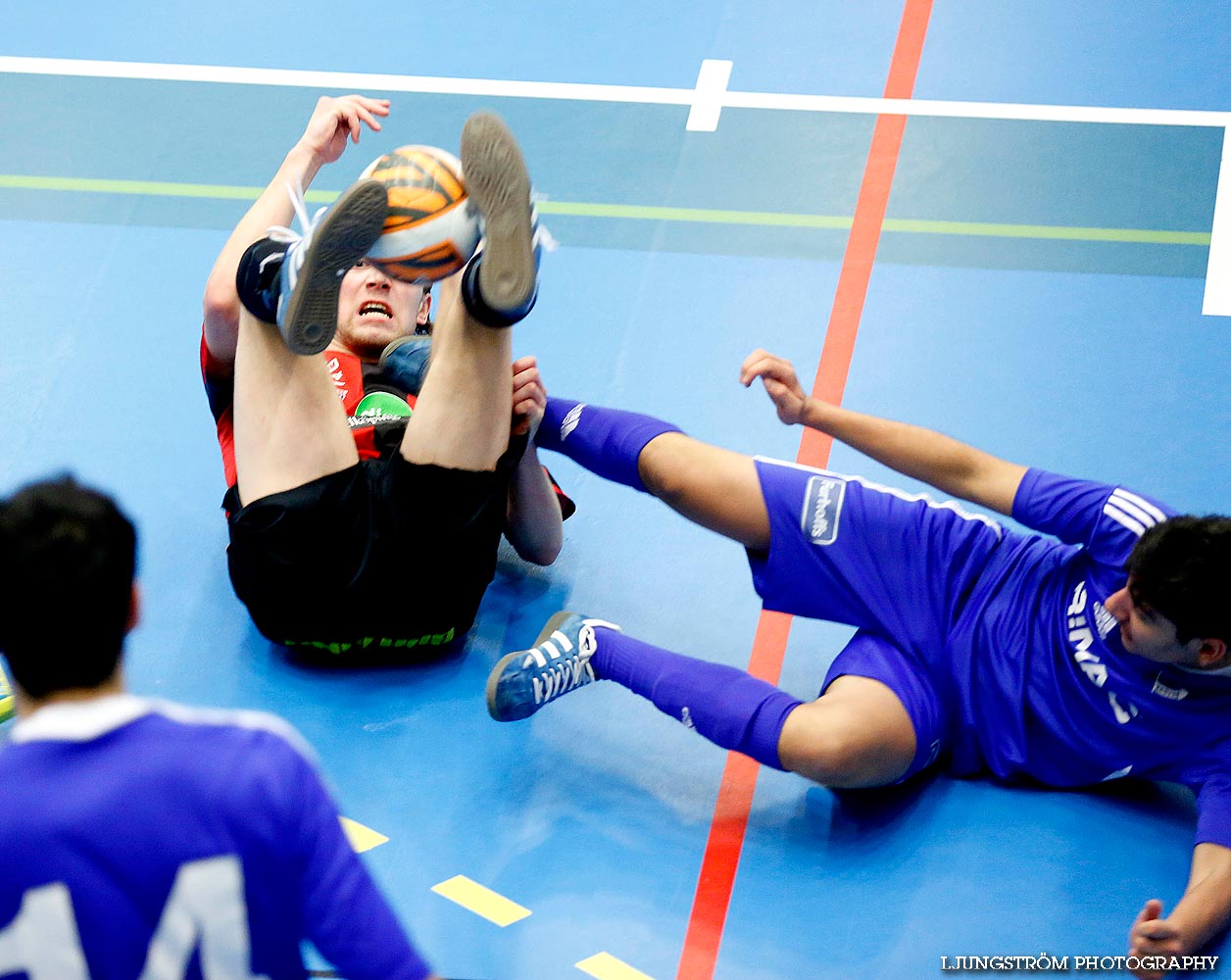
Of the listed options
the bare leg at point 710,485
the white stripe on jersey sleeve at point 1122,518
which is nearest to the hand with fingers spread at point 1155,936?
the white stripe on jersey sleeve at point 1122,518

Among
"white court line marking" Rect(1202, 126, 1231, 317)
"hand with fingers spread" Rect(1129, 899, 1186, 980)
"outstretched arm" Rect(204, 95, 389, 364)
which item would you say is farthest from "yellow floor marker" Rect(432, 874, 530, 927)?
"white court line marking" Rect(1202, 126, 1231, 317)

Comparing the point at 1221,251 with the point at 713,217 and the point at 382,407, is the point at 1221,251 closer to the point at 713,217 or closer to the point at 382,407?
the point at 713,217

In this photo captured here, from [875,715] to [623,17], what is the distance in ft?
12.7

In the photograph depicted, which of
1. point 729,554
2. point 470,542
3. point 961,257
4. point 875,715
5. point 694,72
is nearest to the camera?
point 875,715

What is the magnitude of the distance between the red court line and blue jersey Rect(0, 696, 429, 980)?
1477 millimetres

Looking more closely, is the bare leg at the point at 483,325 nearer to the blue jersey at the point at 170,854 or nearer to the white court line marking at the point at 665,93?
the blue jersey at the point at 170,854

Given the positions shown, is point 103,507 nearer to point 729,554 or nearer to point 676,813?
point 676,813

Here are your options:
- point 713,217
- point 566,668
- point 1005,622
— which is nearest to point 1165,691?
point 1005,622

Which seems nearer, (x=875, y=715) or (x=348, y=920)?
(x=348, y=920)

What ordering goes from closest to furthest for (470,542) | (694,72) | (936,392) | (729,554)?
1. (470,542)
2. (729,554)
3. (936,392)
4. (694,72)

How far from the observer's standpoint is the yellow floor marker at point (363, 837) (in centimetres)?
363

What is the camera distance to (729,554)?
4473 mm

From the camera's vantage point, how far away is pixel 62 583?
6.33 feet

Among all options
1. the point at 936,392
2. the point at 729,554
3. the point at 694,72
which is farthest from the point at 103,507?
the point at 694,72
